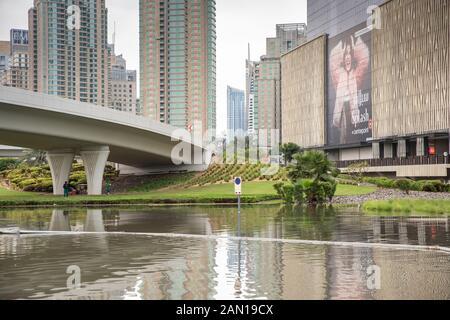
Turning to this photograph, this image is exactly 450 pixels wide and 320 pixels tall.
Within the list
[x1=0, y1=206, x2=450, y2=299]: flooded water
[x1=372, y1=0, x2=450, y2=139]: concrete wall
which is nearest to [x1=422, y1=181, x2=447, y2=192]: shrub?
[x1=372, y1=0, x2=450, y2=139]: concrete wall

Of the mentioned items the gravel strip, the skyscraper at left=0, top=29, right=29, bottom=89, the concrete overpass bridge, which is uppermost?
the skyscraper at left=0, top=29, right=29, bottom=89

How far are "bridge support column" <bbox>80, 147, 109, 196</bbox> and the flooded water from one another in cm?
3336

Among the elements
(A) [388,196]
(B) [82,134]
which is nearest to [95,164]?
(B) [82,134]

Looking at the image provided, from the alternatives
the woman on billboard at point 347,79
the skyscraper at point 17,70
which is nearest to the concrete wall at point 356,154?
the woman on billboard at point 347,79

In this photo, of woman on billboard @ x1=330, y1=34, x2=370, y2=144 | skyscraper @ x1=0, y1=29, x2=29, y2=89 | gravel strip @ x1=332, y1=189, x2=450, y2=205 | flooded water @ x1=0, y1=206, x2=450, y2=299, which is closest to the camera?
flooded water @ x1=0, y1=206, x2=450, y2=299

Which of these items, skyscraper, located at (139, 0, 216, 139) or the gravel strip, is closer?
the gravel strip

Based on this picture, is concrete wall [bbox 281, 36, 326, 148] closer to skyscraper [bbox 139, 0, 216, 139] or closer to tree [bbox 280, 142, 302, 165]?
tree [bbox 280, 142, 302, 165]

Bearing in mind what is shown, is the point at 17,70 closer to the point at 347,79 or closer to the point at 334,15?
the point at 334,15

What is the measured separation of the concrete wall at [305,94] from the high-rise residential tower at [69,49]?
68647 millimetres

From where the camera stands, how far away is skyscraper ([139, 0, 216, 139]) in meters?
153

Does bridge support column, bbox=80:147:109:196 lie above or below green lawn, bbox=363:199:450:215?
above

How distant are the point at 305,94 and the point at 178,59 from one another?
181ft

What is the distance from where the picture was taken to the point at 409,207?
1286 inches
